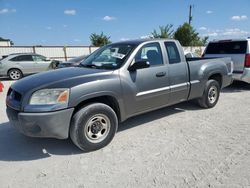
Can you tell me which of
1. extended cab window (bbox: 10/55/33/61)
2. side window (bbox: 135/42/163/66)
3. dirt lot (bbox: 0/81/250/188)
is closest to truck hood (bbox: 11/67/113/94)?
side window (bbox: 135/42/163/66)

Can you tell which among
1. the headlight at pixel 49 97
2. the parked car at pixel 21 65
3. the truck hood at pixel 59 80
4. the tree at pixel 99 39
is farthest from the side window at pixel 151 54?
the tree at pixel 99 39

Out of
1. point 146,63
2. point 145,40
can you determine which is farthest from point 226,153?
point 145,40

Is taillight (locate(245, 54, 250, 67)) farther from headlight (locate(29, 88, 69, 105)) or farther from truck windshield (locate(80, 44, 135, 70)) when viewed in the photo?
headlight (locate(29, 88, 69, 105))

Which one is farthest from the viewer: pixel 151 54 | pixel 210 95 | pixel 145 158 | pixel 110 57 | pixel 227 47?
pixel 227 47

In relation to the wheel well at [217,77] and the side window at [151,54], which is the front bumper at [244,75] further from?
the side window at [151,54]

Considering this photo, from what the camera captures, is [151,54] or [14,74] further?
[14,74]

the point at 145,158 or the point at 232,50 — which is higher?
the point at 232,50

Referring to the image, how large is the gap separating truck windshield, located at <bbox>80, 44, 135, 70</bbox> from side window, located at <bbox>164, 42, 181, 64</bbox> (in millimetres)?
882

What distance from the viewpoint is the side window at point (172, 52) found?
4.64 metres

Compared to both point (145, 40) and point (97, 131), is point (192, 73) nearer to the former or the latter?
point (145, 40)

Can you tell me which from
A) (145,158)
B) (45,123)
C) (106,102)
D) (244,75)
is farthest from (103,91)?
(244,75)

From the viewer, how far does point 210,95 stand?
5738 mm

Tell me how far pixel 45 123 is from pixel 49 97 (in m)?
0.37

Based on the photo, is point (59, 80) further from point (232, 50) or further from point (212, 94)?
point (232, 50)
